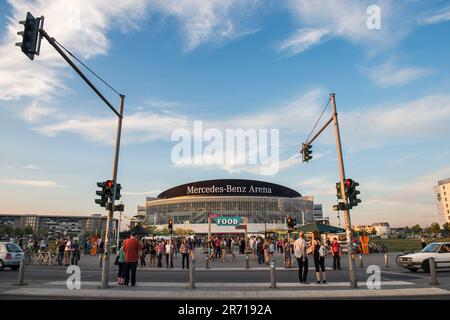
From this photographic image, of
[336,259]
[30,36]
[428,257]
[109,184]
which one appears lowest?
[336,259]

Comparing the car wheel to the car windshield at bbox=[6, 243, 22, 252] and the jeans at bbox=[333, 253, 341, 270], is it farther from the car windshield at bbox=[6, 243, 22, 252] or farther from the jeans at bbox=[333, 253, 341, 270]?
the car windshield at bbox=[6, 243, 22, 252]

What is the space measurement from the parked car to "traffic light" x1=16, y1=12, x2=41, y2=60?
15256 mm

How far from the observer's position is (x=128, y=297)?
9828 mm

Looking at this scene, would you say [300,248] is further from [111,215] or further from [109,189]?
[109,189]

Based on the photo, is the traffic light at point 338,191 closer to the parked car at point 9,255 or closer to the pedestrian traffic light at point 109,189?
the pedestrian traffic light at point 109,189

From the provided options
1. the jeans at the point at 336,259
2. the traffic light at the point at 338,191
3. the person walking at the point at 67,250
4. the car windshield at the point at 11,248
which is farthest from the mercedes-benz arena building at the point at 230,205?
the traffic light at the point at 338,191

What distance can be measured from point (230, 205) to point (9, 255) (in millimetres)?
90782

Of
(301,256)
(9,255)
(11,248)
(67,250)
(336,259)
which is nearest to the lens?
(301,256)

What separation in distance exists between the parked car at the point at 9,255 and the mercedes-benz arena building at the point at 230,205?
83328 mm

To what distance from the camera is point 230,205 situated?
107375mm

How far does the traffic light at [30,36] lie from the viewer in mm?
7535

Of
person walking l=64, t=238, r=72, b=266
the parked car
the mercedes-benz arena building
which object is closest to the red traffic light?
the parked car

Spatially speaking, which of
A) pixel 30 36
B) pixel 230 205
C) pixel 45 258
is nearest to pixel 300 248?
pixel 30 36
